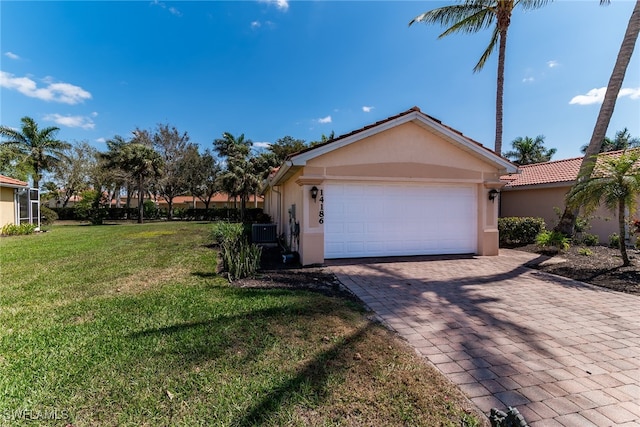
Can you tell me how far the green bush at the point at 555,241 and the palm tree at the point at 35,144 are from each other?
134ft

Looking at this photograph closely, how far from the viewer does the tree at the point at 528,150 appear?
3266 centimetres

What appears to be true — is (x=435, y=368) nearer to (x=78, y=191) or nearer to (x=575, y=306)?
(x=575, y=306)

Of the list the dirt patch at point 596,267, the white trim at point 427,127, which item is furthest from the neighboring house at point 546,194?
the white trim at point 427,127

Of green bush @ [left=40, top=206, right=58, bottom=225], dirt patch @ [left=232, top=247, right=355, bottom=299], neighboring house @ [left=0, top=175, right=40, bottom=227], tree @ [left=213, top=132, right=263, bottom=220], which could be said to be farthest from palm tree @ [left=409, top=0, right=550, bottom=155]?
green bush @ [left=40, top=206, right=58, bottom=225]

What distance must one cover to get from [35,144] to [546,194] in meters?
42.6

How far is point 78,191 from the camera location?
128 feet

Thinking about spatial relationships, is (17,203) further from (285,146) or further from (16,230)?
(285,146)

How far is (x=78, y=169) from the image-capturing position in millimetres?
36594

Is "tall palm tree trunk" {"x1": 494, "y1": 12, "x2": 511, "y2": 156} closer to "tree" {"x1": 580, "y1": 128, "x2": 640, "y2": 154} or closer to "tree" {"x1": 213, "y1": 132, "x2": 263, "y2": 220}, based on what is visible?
"tree" {"x1": 213, "y1": 132, "x2": 263, "y2": 220}

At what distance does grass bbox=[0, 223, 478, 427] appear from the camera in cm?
252

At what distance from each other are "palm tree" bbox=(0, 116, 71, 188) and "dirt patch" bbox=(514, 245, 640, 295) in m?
40.6

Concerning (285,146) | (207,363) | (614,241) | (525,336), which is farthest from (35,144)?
(614,241)

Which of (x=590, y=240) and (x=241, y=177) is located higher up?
(x=241, y=177)

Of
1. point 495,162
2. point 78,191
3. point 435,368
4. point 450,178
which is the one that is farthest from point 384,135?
point 78,191
